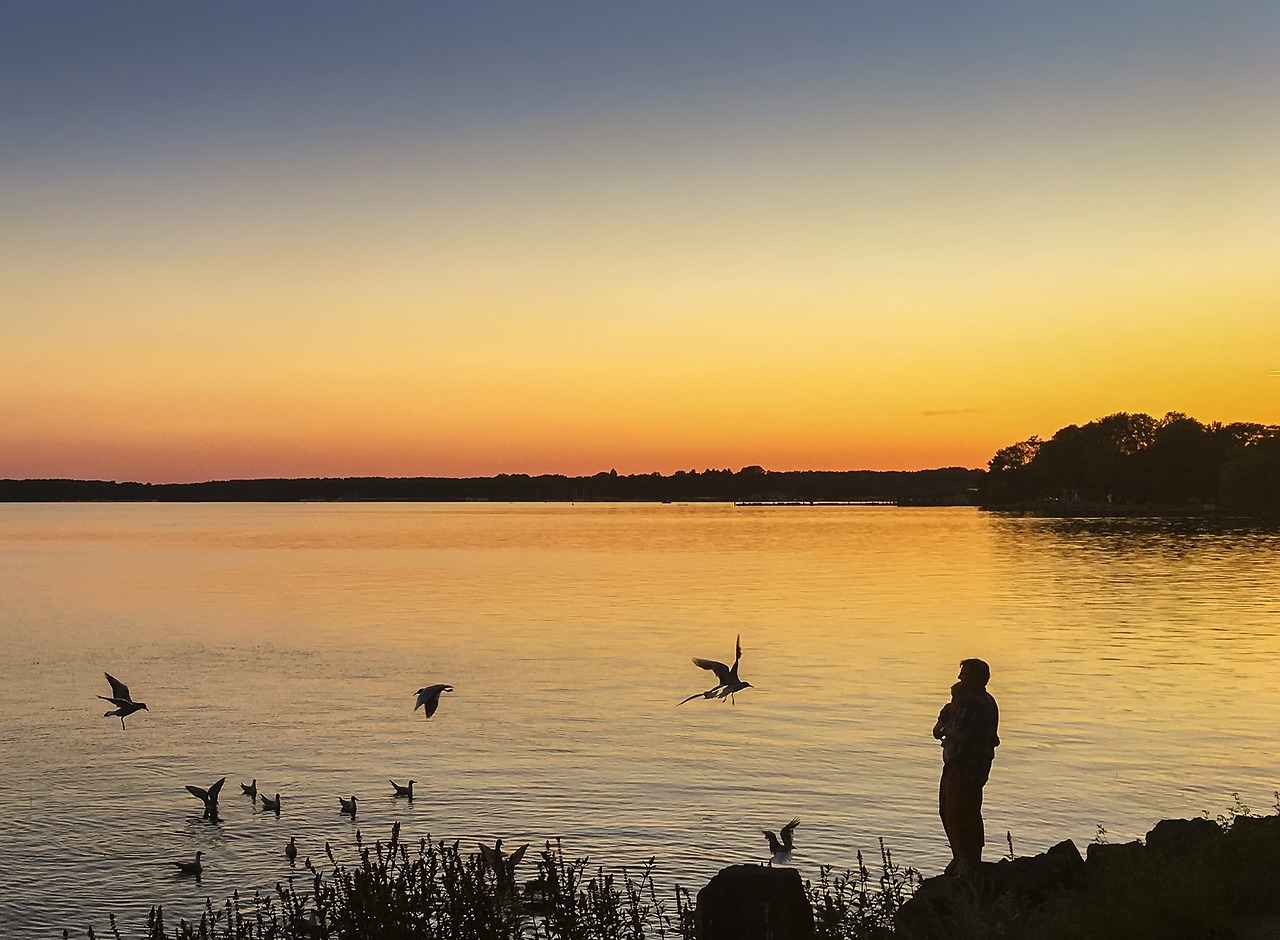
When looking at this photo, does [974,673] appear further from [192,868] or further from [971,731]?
[192,868]

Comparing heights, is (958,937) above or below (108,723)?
above

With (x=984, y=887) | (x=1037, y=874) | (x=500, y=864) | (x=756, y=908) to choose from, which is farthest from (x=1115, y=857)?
(x=500, y=864)

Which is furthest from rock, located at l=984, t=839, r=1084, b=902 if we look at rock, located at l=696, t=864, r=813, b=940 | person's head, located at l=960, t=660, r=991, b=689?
rock, located at l=696, t=864, r=813, b=940

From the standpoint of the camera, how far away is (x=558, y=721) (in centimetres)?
3186

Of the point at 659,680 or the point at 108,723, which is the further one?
the point at 659,680

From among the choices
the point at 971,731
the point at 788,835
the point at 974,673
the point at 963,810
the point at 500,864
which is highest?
the point at 974,673

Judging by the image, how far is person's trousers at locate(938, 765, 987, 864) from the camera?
583 inches

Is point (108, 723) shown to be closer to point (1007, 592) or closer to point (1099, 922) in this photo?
point (1099, 922)

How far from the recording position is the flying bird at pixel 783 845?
63.8 ft

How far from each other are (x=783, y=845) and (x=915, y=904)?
6.46 metres

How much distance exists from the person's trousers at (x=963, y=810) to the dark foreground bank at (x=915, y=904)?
32 centimetres

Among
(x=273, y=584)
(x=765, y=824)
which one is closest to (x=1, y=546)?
(x=273, y=584)

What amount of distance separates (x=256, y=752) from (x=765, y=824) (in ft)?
42.0

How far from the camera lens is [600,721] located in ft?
104
